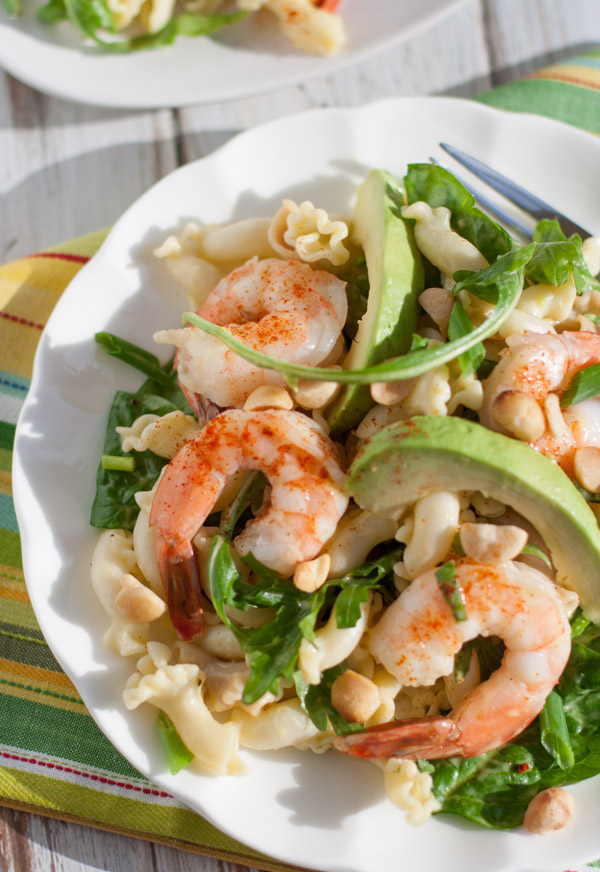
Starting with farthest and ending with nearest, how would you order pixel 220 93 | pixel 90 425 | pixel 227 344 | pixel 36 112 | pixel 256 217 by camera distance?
pixel 36 112
pixel 220 93
pixel 256 217
pixel 90 425
pixel 227 344

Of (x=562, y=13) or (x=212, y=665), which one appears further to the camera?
(x=562, y=13)

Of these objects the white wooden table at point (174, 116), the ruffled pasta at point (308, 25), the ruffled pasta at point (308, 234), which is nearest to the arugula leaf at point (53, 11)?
the white wooden table at point (174, 116)

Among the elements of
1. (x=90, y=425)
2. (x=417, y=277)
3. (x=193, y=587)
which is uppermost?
(x=417, y=277)

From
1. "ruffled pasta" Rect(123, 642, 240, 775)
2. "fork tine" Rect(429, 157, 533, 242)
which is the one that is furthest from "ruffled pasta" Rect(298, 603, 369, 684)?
"fork tine" Rect(429, 157, 533, 242)

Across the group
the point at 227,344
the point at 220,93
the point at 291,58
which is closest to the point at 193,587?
the point at 227,344

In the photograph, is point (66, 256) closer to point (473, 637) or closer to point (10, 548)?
point (10, 548)

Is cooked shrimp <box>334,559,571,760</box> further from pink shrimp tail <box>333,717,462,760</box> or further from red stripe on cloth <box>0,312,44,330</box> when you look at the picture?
red stripe on cloth <box>0,312,44,330</box>

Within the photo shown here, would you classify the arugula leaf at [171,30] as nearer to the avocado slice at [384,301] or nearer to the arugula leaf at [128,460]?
the avocado slice at [384,301]

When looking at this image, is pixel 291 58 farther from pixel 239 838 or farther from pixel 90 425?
pixel 239 838
